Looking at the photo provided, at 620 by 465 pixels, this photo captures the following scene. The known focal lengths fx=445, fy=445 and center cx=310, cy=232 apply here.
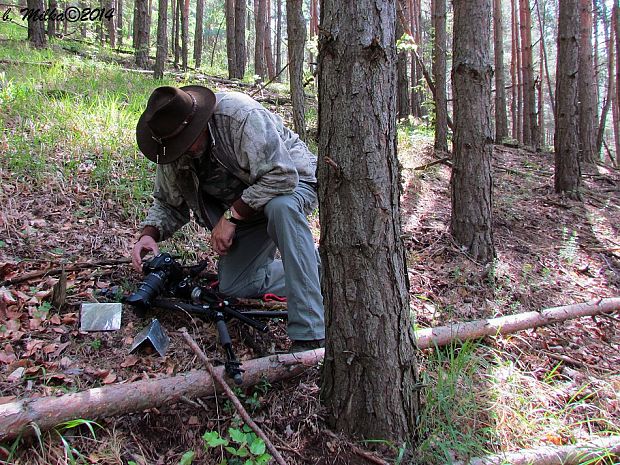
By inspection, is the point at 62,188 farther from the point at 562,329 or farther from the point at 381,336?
the point at 562,329

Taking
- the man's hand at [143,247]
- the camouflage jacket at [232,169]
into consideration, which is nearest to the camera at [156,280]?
the man's hand at [143,247]

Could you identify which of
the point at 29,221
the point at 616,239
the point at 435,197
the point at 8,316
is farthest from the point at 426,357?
the point at 616,239

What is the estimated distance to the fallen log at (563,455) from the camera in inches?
82.5

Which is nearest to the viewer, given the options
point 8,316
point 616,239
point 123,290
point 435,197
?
point 8,316

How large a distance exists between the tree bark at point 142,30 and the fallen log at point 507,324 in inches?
345

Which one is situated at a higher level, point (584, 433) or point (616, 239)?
point (616, 239)

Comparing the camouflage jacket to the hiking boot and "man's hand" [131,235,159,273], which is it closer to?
"man's hand" [131,235,159,273]

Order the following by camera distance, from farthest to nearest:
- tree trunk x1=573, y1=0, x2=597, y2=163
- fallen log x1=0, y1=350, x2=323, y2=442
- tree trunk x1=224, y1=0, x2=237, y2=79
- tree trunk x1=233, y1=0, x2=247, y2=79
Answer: tree trunk x1=224, y1=0, x2=237, y2=79, tree trunk x1=233, y1=0, x2=247, y2=79, tree trunk x1=573, y1=0, x2=597, y2=163, fallen log x1=0, y1=350, x2=323, y2=442

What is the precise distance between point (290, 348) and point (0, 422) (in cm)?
144

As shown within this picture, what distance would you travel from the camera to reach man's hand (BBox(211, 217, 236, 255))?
9.45ft

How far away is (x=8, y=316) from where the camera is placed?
2635 mm

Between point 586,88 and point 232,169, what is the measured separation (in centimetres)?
1098

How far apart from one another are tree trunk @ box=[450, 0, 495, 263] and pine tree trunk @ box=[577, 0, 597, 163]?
7761 millimetres

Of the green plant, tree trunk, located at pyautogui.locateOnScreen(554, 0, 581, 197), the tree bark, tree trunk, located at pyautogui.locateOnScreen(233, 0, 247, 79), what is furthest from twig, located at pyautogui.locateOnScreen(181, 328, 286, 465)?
tree trunk, located at pyautogui.locateOnScreen(233, 0, 247, 79)
